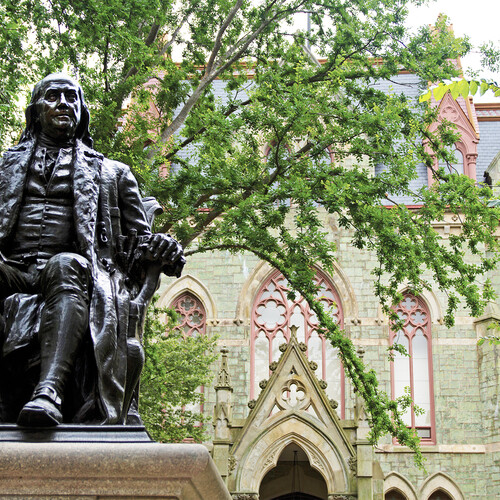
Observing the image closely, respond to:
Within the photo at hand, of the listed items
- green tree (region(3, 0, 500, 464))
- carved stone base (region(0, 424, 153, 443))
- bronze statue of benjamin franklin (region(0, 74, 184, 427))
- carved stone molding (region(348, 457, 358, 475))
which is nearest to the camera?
carved stone base (region(0, 424, 153, 443))

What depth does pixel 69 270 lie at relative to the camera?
3.87 metres

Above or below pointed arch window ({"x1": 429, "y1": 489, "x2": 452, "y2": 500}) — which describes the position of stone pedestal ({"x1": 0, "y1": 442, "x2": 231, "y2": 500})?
above

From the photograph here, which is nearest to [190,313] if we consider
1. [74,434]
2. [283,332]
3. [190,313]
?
[190,313]

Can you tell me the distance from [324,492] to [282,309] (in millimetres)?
4795

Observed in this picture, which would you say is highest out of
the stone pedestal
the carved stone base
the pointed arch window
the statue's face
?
the statue's face

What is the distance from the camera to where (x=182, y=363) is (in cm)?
1645

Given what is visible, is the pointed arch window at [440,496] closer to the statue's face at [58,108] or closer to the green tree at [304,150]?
the green tree at [304,150]

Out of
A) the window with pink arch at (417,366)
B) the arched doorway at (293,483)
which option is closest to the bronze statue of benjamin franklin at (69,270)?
the arched doorway at (293,483)

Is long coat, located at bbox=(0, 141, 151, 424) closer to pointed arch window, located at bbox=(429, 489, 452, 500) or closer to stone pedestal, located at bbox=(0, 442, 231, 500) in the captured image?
stone pedestal, located at bbox=(0, 442, 231, 500)

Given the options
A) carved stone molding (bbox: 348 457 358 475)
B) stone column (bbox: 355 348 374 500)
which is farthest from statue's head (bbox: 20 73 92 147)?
carved stone molding (bbox: 348 457 358 475)

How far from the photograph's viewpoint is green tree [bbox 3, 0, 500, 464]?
12750mm

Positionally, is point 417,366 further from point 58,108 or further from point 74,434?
point 74,434

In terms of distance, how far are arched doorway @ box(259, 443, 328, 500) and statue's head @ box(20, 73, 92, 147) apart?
15486 mm

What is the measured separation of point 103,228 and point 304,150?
10.6 metres
